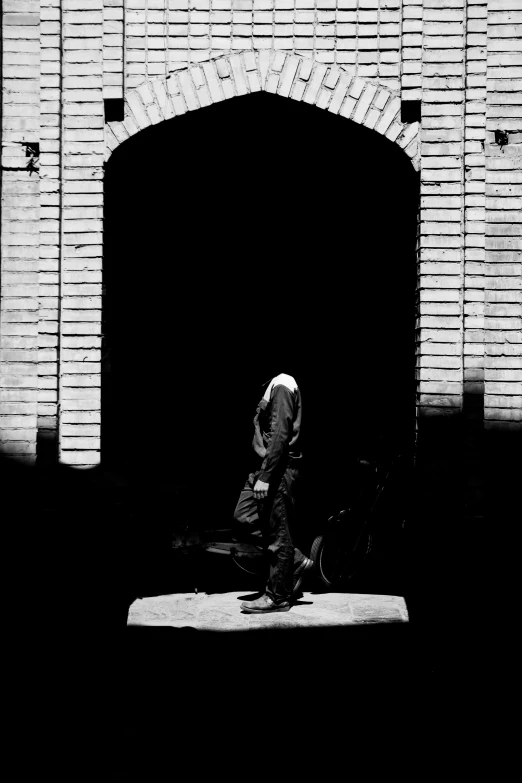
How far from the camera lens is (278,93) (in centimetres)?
611

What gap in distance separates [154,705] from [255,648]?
1034mm

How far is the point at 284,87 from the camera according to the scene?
610cm

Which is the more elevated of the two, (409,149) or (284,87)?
(284,87)

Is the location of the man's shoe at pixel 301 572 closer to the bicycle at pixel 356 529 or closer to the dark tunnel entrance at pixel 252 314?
the bicycle at pixel 356 529

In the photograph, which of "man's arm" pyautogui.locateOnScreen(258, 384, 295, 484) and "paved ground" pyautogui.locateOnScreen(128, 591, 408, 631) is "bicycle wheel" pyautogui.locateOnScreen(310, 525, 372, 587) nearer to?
"paved ground" pyautogui.locateOnScreen(128, 591, 408, 631)

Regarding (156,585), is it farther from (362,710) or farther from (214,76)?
(214,76)

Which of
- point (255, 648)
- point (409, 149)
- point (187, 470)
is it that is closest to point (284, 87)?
point (409, 149)

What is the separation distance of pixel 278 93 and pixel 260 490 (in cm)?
257

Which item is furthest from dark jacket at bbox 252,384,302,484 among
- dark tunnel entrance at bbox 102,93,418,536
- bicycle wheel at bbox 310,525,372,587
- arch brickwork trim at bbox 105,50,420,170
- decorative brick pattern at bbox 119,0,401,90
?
dark tunnel entrance at bbox 102,93,418,536

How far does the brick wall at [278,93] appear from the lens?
5910 millimetres

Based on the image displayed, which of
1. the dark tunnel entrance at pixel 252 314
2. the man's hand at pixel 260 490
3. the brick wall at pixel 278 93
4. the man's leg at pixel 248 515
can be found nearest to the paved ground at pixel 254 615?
the man's leg at pixel 248 515

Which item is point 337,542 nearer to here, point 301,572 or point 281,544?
point 301,572

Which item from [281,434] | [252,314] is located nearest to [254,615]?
[281,434]

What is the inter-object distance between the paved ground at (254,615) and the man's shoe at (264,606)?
4 centimetres
